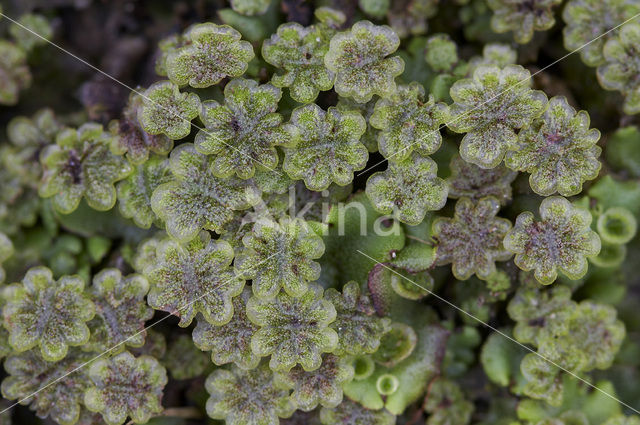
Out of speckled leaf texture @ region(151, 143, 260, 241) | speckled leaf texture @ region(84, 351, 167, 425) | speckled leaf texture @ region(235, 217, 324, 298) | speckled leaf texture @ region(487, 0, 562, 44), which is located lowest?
speckled leaf texture @ region(84, 351, 167, 425)

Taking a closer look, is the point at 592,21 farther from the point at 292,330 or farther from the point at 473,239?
the point at 292,330

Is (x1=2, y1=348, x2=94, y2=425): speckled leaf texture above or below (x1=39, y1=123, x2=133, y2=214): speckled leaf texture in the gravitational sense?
below

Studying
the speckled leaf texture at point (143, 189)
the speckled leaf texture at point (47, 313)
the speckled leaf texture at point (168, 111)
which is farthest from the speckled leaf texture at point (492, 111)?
the speckled leaf texture at point (47, 313)

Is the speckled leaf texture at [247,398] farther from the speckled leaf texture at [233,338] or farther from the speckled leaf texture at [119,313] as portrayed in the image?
the speckled leaf texture at [119,313]

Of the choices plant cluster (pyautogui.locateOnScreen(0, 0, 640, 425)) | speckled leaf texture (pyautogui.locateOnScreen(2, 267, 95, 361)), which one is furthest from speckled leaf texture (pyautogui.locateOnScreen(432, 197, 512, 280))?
speckled leaf texture (pyautogui.locateOnScreen(2, 267, 95, 361))

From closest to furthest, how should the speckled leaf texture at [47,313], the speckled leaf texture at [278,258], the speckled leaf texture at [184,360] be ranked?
the speckled leaf texture at [278,258], the speckled leaf texture at [47,313], the speckled leaf texture at [184,360]

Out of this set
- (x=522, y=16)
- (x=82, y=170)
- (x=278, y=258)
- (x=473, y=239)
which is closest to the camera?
(x=278, y=258)

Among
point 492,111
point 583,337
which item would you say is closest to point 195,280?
point 492,111

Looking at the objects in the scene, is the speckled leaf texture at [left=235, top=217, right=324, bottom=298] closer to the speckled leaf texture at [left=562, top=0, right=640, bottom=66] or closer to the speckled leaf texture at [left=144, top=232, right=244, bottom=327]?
the speckled leaf texture at [left=144, top=232, right=244, bottom=327]
